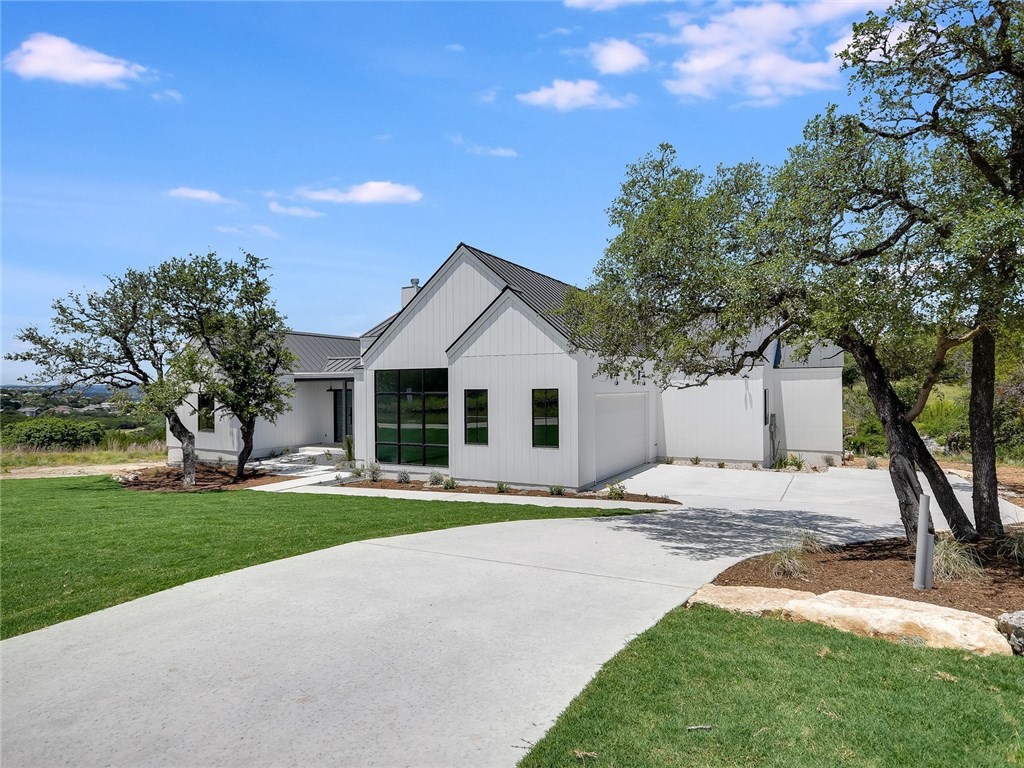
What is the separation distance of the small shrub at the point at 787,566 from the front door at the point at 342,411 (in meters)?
19.5

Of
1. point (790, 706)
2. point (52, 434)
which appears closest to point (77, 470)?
point (52, 434)

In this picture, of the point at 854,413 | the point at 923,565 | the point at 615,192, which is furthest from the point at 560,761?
the point at 854,413

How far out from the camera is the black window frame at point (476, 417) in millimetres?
16125

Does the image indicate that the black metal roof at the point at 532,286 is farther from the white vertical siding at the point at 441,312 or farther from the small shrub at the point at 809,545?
the small shrub at the point at 809,545

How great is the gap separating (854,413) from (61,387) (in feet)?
101

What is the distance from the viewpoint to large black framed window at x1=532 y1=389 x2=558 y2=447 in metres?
15.0

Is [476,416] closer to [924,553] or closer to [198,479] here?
[198,479]

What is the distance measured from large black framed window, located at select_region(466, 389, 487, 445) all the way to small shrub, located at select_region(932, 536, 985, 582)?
1079cm

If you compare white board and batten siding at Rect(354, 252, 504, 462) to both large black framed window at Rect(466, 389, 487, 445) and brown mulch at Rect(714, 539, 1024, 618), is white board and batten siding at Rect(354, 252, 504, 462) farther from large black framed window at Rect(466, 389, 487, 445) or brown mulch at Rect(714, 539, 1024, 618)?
brown mulch at Rect(714, 539, 1024, 618)

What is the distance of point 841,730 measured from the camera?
3725 mm

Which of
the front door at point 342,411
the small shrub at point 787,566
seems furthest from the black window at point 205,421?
the small shrub at point 787,566

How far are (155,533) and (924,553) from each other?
36.2 ft

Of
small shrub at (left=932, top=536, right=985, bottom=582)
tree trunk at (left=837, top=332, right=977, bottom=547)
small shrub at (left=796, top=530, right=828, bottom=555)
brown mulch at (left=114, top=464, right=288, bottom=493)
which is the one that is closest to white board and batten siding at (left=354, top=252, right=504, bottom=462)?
brown mulch at (left=114, top=464, right=288, bottom=493)

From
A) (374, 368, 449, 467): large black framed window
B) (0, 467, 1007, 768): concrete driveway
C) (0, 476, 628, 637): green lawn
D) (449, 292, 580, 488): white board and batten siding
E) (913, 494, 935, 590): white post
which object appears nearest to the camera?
(0, 467, 1007, 768): concrete driveway
